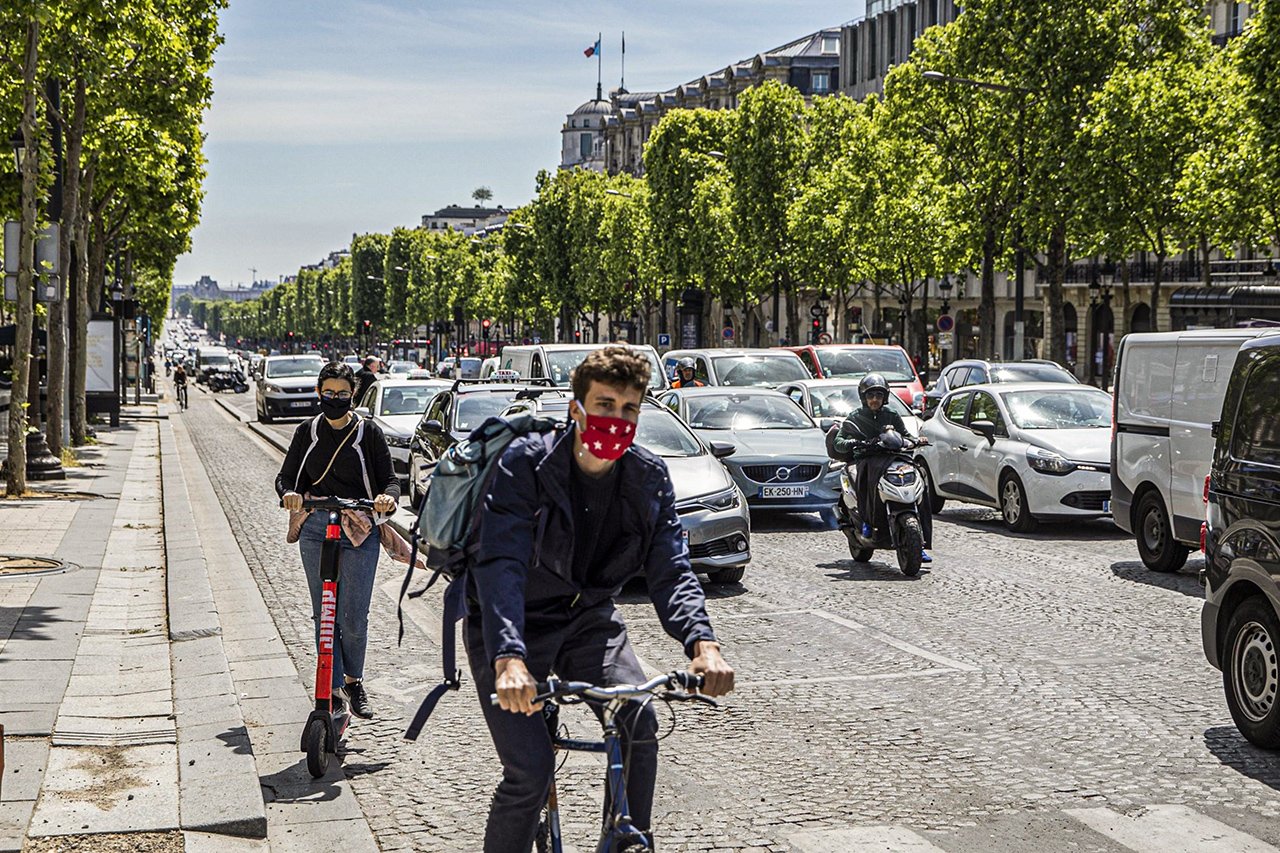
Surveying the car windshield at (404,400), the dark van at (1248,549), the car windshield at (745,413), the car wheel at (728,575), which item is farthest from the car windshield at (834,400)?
the dark van at (1248,549)

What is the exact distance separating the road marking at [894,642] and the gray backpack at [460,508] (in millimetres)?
5444

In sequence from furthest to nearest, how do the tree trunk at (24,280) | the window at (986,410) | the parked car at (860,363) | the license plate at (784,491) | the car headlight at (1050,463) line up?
1. the parked car at (860,363)
2. the tree trunk at (24,280)
3. the window at (986,410)
4. the license plate at (784,491)
5. the car headlight at (1050,463)

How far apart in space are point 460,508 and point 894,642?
6340 millimetres

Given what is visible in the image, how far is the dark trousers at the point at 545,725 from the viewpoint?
4164 mm

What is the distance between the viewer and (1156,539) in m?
14.2

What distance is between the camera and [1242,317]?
40875 mm

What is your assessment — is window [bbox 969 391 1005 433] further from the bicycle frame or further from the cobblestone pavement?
the bicycle frame

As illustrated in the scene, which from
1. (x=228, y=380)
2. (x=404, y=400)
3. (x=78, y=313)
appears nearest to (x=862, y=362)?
(x=404, y=400)

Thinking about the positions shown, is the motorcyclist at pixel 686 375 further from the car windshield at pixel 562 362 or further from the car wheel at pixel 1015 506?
the car wheel at pixel 1015 506

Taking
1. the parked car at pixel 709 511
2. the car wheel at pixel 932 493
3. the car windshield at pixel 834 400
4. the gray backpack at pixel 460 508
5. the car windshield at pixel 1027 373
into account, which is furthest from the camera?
the car windshield at pixel 1027 373

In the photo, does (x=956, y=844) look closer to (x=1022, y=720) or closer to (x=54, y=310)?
(x=1022, y=720)

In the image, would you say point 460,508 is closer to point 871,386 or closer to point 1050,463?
point 871,386

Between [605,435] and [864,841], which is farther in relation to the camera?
[864,841]

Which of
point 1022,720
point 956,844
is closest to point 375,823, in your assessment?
point 956,844
